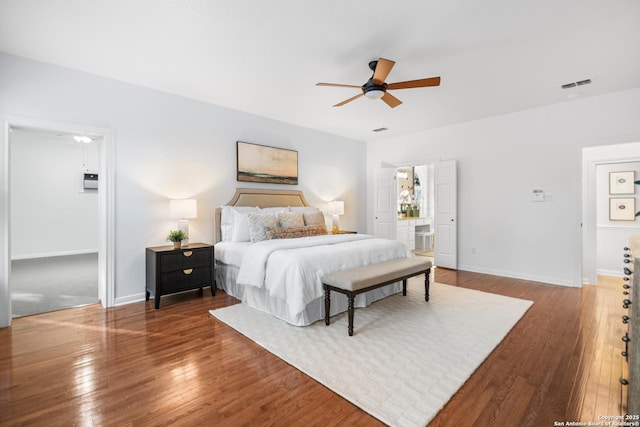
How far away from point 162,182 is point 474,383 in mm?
4166

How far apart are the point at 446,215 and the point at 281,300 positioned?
4.02 m

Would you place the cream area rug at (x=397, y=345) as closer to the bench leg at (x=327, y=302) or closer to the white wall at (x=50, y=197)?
the bench leg at (x=327, y=302)

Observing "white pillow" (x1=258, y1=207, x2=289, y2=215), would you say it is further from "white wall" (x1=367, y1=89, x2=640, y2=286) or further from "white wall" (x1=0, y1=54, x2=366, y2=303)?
"white wall" (x1=367, y1=89, x2=640, y2=286)

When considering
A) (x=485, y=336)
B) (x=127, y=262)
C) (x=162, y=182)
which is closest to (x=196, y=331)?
(x=127, y=262)

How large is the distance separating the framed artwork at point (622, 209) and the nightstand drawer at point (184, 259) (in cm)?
648

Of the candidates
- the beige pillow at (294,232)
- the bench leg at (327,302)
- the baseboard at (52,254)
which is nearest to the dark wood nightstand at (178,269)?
the beige pillow at (294,232)

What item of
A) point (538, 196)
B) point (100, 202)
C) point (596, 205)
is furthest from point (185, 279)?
point (596, 205)

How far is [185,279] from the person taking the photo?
3.83m

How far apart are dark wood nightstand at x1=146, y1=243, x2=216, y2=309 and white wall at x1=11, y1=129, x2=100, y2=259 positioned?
414 centimetres

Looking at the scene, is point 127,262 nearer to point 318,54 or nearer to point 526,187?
point 318,54

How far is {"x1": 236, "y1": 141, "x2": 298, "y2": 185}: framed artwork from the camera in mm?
4977

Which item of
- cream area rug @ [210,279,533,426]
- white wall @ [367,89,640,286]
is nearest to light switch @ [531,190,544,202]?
white wall @ [367,89,640,286]

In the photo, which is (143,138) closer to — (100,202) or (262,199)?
(100,202)

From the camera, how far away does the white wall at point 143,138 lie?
3.30 meters
